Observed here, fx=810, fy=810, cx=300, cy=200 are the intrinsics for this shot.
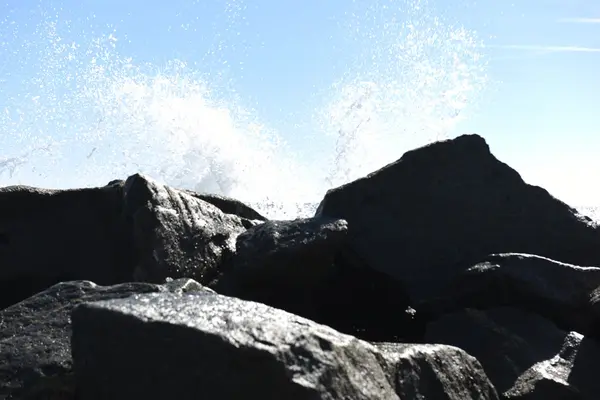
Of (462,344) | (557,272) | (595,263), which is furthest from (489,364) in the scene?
(595,263)

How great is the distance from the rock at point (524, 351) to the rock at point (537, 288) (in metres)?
0.21

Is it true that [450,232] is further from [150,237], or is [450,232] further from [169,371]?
[169,371]

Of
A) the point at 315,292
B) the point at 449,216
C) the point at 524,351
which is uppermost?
the point at 449,216

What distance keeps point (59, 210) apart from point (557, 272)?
13.2 ft

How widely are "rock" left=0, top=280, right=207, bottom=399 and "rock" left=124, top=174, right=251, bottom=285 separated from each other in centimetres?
127

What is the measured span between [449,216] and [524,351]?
199 centimetres

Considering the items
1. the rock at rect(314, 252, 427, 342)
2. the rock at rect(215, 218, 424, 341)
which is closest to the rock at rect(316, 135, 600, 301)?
the rock at rect(314, 252, 427, 342)

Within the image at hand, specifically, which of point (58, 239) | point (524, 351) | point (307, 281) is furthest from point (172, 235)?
point (524, 351)

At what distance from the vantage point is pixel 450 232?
6.93 meters

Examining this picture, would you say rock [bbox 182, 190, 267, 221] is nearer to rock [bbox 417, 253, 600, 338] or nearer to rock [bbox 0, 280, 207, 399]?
rock [bbox 417, 253, 600, 338]

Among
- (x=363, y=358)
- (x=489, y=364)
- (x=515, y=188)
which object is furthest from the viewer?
(x=515, y=188)

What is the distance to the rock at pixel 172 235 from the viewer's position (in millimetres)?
5859

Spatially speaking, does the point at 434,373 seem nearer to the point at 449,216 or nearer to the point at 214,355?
the point at 214,355

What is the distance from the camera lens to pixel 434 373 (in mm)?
3766
